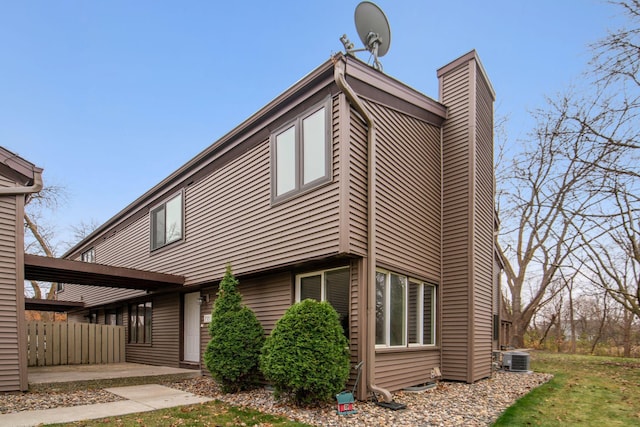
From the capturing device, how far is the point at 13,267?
7.91 metres

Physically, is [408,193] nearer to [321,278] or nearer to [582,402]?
[321,278]

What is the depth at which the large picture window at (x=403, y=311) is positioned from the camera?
746cm

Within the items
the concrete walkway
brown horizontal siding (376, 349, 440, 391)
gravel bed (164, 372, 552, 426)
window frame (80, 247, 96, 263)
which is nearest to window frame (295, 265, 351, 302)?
brown horizontal siding (376, 349, 440, 391)

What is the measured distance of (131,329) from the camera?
49.6ft

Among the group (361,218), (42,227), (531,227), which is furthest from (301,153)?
(42,227)

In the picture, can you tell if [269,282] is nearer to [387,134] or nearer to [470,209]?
[387,134]

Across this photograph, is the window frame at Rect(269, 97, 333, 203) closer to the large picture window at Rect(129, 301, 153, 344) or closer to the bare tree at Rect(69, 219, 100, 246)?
the large picture window at Rect(129, 301, 153, 344)

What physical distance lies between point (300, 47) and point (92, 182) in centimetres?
1898

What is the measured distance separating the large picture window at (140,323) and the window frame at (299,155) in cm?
795

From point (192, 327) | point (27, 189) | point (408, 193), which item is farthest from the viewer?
point (192, 327)

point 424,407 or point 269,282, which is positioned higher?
point 269,282

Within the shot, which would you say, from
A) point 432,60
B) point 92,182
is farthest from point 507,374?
point 92,182

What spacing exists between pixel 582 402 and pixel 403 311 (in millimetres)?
3072

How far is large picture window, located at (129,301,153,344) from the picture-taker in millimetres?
13922
